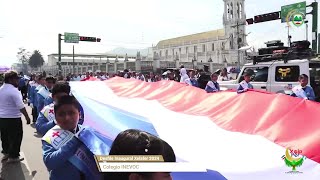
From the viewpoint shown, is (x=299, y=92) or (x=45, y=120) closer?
(x=45, y=120)

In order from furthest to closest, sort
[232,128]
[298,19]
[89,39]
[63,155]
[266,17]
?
[89,39], [266,17], [298,19], [232,128], [63,155]

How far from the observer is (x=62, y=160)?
101 inches

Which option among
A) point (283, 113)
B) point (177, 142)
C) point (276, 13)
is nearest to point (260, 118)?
point (283, 113)

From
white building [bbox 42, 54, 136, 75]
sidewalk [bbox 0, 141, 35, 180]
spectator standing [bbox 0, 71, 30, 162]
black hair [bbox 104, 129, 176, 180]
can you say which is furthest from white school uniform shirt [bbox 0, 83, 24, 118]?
white building [bbox 42, 54, 136, 75]

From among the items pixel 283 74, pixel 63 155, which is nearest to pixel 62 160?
pixel 63 155

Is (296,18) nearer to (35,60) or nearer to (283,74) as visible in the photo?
(283,74)

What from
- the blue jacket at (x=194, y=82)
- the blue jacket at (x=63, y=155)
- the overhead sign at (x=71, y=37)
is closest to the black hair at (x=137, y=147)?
the blue jacket at (x=63, y=155)

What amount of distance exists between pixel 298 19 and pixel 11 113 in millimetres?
21302

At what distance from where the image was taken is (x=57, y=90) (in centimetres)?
430

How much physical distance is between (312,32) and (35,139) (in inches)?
718

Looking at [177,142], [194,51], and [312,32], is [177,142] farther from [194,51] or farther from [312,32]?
[194,51]

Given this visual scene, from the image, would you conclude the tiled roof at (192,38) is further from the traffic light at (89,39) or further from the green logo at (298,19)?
the green logo at (298,19)

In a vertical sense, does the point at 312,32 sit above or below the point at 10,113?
above

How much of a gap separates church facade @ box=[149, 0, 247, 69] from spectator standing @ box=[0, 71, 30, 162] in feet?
326
